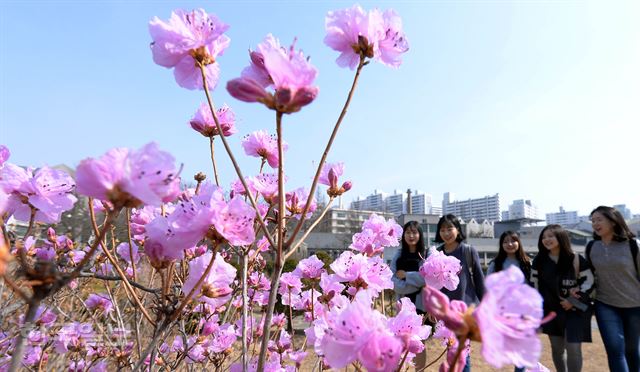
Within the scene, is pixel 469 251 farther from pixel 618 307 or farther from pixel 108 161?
pixel 108 161

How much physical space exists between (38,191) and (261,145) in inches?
29.3

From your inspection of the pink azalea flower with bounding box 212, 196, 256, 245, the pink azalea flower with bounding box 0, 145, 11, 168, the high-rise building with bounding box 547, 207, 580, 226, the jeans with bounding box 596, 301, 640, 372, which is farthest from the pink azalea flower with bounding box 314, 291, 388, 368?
the high-rise building with bounding box 547, 207, 580, 226

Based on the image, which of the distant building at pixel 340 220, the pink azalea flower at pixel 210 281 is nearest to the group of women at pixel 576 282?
the pink azalea flower at pixel 210 281

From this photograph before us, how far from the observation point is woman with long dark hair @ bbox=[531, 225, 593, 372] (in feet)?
11.2

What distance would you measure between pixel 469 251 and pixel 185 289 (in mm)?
3023

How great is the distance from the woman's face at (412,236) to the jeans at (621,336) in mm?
1600

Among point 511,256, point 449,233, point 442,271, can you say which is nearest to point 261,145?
point 442,271

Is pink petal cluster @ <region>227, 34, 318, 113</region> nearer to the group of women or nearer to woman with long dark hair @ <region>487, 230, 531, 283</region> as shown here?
the group of women

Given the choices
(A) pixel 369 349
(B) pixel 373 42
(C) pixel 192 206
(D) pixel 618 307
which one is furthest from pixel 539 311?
(D) pixel 618 307

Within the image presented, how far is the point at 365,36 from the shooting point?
112cm

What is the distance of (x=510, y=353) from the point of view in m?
0.64

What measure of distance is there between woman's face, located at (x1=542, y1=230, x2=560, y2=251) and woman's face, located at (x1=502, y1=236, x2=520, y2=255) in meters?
0.29

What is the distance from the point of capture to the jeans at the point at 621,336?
313cm

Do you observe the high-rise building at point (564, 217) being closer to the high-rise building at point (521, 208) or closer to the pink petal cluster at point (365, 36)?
the high-rise building at point (521, 208)
